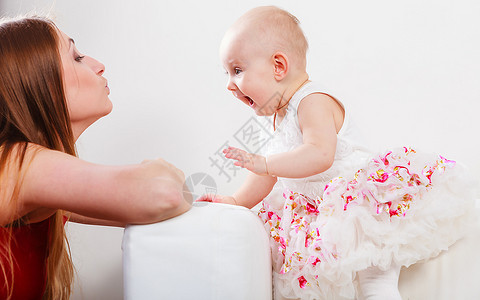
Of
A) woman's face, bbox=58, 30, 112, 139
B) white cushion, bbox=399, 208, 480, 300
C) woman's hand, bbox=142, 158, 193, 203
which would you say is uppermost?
woman's face, bbox=58, 30, 112, 139

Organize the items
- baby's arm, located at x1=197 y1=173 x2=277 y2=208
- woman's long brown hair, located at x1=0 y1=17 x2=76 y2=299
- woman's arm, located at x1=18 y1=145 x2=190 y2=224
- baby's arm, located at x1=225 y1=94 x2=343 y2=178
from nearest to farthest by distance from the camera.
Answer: woman's arm, located at x1=18 y1=145 x2=190 y2=224
woman's long brown hair, located at x1=0 y1=17 x2=76 y2=299
baby's arm, located at x1=225 y1=94 x2=343 y2=178
baby's arm, located at x1=197 y1=173 x2=277 y2=208

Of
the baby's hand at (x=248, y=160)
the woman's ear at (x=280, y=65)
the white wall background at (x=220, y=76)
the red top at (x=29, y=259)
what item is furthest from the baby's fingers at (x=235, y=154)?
the white wall background at (x=220, y=76)

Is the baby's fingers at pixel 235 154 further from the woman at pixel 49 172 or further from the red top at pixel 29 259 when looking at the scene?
the red top at pixel 29 259

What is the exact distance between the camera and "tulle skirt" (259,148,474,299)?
940mm

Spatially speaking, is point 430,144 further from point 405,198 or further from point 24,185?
point 24,185

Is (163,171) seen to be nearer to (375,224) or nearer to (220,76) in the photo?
(375,224)

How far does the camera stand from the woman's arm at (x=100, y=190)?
782mm

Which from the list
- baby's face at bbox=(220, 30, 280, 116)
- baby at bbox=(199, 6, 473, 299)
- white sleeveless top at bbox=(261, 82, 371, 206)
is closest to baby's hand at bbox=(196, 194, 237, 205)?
baby at bbox=(199, 6, 473, 299)

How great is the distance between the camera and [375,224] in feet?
3.13

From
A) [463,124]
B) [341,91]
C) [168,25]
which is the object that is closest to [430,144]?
[463,124]

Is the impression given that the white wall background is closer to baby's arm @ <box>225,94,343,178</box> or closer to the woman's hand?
baby's arm @ <box>225,94,343,178</box>

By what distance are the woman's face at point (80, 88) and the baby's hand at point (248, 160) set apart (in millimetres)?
339

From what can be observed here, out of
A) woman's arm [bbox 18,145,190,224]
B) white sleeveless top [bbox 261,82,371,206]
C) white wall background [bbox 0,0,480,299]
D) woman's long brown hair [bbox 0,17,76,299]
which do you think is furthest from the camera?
white wall background [bbox 0,0,480,299]

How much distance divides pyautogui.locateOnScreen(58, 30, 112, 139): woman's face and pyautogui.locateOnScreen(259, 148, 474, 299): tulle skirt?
541mm
